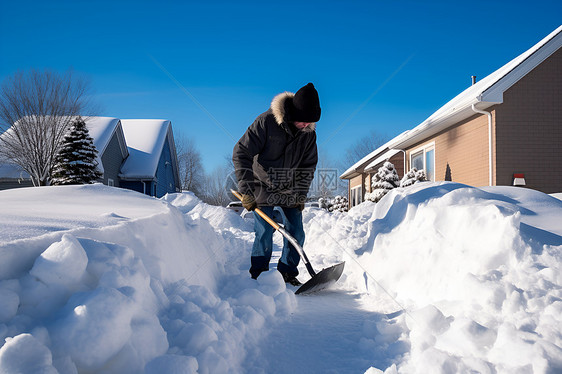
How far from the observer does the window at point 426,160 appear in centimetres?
1139

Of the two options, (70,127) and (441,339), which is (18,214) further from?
(70,127)

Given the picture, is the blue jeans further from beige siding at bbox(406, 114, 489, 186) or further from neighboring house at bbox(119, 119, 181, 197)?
neighboring house at bbox(119, 119, 181, 197)

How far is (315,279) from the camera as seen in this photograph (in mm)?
3115

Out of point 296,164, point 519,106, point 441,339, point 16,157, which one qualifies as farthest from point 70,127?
point 441,339

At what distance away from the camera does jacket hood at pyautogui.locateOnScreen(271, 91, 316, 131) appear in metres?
3.59

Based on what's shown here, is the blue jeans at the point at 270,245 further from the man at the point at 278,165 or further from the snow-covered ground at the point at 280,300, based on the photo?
the snow-covered ground at the point at 280,300

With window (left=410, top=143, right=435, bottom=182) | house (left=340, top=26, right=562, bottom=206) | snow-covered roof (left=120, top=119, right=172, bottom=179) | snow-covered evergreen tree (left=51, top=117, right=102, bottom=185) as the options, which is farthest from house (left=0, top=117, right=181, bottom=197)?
house (left=340, top=26, right=562, bottom=206)

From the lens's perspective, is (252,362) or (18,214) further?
(18,214)

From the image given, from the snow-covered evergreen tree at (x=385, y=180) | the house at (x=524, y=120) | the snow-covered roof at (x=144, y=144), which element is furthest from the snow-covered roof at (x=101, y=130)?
the house at (x=524, y=120)

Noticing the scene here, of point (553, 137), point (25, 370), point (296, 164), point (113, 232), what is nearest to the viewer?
point (25, 370)

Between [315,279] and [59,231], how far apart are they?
6.75 feet

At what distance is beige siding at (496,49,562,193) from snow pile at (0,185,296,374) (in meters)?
7.52

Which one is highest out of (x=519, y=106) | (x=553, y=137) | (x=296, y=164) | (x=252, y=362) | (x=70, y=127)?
(x=70, y=127)

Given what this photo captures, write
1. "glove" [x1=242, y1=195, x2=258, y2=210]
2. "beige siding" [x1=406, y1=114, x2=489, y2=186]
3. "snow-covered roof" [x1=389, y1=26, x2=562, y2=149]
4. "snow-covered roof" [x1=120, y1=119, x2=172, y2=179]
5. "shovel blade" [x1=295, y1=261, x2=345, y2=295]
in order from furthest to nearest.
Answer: "snow-covered roof" [x1=120, y1=119, x2=172, y2=179] < "beige siding" [x1=406, y1=114, x2=489, y2=186] < "snow-covered roof" [x1=389, y1=26, x2=562, y2=149] < "glove" [x1=242, y1=195, x2=258, y2=210] < "shovel blade" [x1=295, y1=261, x2=345, y2=295]
